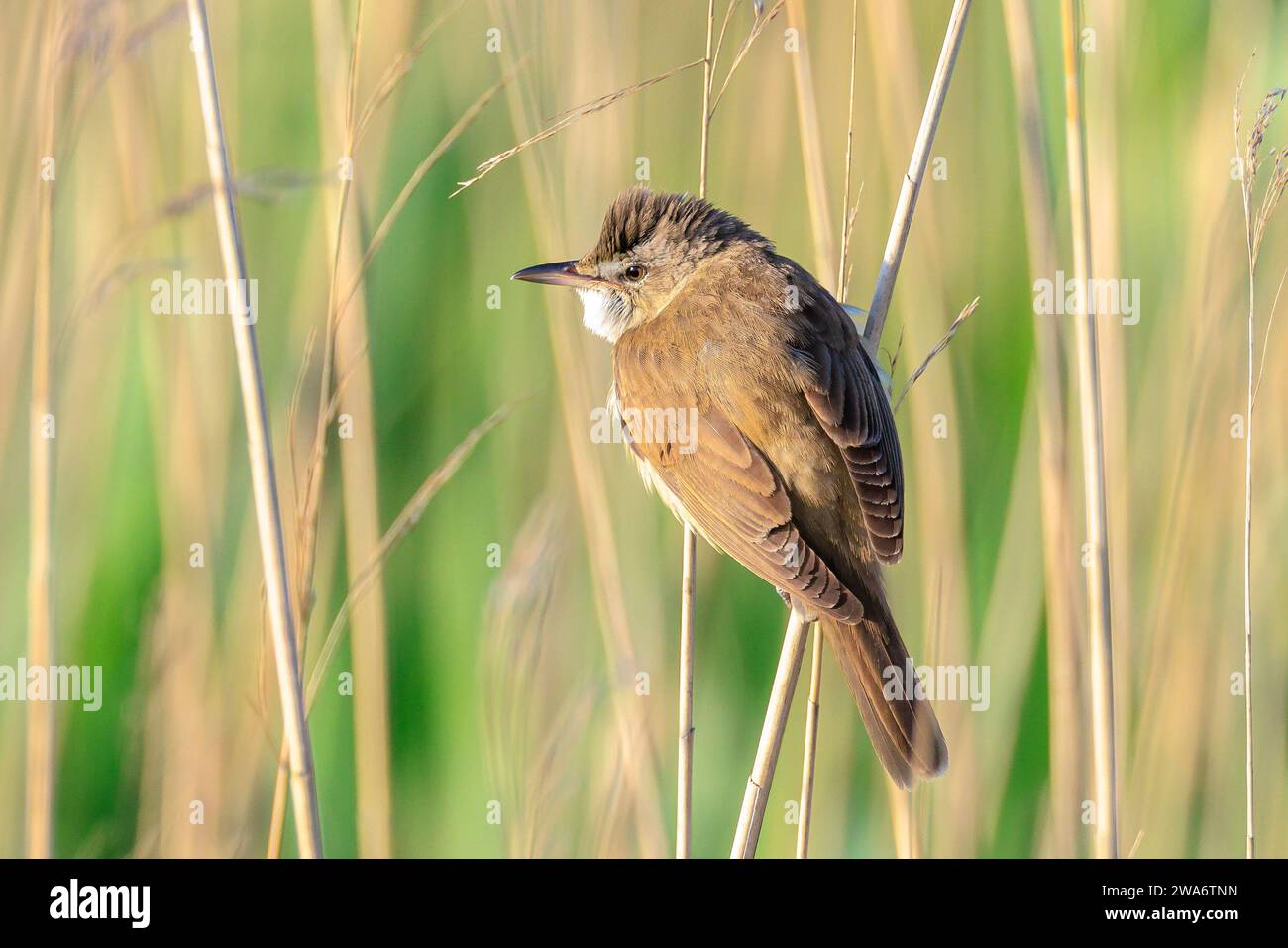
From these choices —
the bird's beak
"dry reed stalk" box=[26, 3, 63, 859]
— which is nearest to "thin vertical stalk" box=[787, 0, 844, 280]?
the bird's beak

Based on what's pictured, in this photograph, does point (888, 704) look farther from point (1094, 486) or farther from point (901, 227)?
point (901, 227)

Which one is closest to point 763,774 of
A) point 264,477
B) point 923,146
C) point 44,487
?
point 264,477

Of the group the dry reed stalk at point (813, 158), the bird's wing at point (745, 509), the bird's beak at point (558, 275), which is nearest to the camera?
the bird's wing at point (745, 509)

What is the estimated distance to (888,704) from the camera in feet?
8.77

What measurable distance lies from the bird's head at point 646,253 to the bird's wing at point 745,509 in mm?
441

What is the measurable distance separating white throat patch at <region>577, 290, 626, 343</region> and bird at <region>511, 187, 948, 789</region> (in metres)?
0.09

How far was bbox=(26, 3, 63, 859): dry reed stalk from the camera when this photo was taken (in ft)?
8.05

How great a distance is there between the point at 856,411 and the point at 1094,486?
55 centimetres

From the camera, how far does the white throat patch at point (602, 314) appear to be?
10.8 ft

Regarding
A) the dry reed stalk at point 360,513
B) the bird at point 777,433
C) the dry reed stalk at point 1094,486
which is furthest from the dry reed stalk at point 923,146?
the dry reed stalk at point 360,513

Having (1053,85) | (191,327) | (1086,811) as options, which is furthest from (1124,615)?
(191,327)

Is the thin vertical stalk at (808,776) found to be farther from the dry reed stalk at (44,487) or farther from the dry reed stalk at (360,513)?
the dry reed stalk at (44,487)

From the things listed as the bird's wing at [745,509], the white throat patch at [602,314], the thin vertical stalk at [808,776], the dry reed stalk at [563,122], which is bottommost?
the thin vertical stalk at [808,776]

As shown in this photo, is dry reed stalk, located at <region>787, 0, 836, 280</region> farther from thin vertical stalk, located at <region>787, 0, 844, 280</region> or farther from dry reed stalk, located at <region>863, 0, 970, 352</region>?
dry reed stalk, located at <region>863, 0, 970, 352</region>
